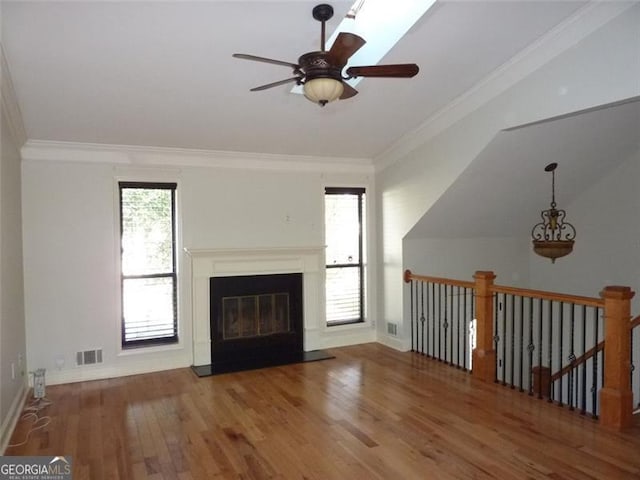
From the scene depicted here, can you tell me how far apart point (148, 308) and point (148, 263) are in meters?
0.51

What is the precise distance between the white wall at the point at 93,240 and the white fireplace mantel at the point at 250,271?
0.41 ft

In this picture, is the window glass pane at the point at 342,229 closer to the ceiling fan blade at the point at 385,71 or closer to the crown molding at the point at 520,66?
the crown molding at the point at 520,66

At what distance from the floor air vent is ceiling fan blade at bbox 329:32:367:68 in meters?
3.97

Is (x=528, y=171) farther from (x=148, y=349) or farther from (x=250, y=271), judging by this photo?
(x=148, y=349)

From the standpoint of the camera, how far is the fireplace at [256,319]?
5309mm

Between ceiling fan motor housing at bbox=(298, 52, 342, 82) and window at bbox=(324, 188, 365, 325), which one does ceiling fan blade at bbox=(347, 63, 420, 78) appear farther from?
window at bbox=(324, 188, 365, 325)

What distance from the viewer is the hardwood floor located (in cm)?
295

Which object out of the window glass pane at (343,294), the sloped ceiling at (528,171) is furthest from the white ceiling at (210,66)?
the window glass pane at (343,294)

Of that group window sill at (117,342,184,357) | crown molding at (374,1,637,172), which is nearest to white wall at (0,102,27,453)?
window sill at (117,342,184,357)

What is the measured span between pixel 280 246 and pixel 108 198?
2041 mm

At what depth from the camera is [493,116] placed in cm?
424

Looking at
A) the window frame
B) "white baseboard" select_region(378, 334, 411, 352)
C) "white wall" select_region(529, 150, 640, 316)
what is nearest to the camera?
"white wall" select_region(529, 150, 640, 316)

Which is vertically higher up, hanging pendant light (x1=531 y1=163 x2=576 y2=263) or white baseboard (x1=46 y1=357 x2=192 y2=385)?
hanging pendant light (x1=531 y1=163 x2=576 y2=263)

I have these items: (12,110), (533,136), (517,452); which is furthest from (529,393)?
(12,110)
